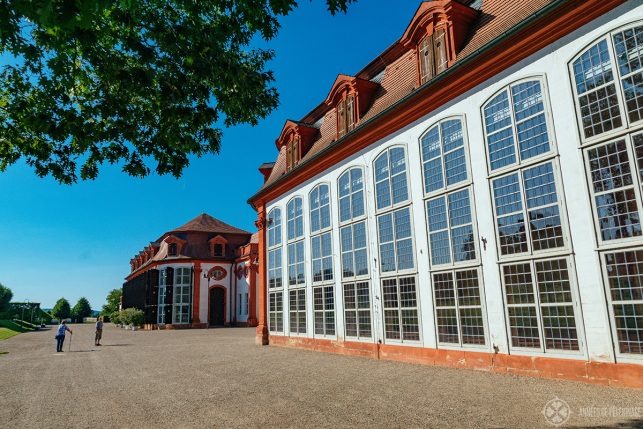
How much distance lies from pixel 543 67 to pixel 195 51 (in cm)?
783

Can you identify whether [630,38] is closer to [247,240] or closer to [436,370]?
[436,370]

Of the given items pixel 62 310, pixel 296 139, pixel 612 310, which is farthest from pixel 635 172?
pixel 62 310

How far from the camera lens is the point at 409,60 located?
14195 millimetres

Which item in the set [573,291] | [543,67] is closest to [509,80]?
[543,67]

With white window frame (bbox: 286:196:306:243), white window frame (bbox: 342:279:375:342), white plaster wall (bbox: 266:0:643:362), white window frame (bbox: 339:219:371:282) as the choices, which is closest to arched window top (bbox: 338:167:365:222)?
white window frame (bbox: 339:219:371:282)

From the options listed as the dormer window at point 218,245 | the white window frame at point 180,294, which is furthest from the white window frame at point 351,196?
the dormer window at point 218,245

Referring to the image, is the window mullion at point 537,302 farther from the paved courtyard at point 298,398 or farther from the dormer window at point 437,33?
the dormer window at point 437,33

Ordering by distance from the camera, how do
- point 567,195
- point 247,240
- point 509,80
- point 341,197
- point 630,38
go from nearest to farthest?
point 630,38 → point 567,195 → point 509,80 → point 341,197 → point 247,240

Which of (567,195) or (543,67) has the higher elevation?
(543,67)

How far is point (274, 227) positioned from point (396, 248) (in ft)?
32.2

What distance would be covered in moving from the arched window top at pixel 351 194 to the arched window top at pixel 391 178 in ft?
3.23

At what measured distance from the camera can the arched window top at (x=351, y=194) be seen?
50.0 feet

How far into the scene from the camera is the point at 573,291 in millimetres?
8289

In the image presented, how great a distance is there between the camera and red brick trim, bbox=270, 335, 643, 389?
24.4ft
